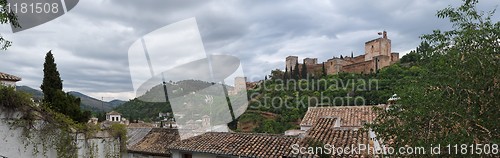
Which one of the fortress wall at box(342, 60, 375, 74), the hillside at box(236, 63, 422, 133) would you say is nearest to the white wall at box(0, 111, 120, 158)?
the hillside at box(236, 63, 422, 133)

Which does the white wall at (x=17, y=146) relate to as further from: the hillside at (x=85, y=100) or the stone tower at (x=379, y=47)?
the stone tower at (x=379, y=47)

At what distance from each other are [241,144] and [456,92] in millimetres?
10862

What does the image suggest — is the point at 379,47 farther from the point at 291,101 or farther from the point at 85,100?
the point at 85,100

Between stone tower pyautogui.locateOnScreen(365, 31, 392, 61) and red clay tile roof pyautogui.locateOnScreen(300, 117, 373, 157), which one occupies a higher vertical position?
stone tower pyautogui.locateOnScreen(365, 31, 392, 61)

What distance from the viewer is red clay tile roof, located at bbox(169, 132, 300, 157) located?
1342 centimetres

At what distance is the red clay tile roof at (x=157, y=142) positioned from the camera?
754 inches

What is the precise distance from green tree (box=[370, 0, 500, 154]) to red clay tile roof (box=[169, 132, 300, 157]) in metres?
7.57

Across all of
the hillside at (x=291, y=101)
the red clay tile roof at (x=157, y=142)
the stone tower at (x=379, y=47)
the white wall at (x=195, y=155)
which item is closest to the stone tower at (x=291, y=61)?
the stone tower at (x=379, y=47)

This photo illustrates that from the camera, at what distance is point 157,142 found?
20406 mm

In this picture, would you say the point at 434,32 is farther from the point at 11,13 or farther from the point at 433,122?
the point at 11,13

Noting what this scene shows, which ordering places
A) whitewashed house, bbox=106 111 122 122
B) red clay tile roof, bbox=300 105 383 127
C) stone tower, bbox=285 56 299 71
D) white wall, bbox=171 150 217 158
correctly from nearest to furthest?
white wall, bbox=171 150 217 158, red clay tile roof, bbox=300 105 383 127, whitewashed house, bbox=106 111 122 122, stone tower, bbox=285 56 299 71

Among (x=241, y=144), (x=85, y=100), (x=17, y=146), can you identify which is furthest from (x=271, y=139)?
(x=85, y=100)

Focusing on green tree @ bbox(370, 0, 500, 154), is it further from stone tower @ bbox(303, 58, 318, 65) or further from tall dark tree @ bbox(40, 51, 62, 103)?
stone tower @ bbox(303, 58, 318, 65)

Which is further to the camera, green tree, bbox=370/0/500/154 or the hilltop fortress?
the hilltop fortress
